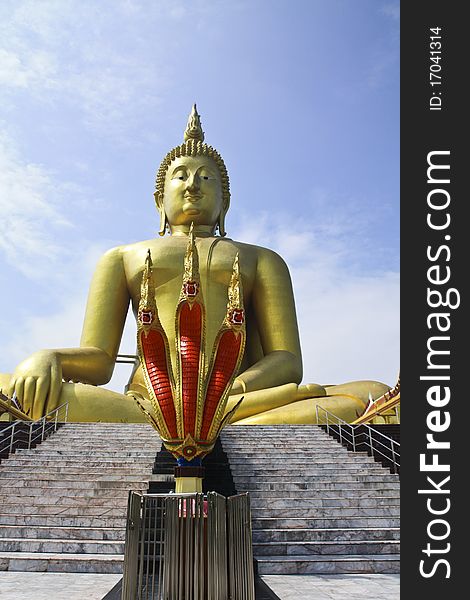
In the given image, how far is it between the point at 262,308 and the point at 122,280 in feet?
10.6

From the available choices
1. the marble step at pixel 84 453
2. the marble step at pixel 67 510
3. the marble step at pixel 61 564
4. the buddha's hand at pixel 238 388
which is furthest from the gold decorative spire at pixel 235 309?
the buddha's hand at pixel 238 388

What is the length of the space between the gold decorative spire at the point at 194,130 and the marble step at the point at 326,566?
38.8ft

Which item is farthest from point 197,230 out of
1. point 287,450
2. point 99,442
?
point 287,450

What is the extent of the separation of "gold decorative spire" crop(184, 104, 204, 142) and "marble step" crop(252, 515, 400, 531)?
11.0 meters

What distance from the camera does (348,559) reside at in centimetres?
504

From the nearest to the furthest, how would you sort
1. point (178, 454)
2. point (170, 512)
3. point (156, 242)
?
point (170, 512), point (178, 454), point (156, 242)

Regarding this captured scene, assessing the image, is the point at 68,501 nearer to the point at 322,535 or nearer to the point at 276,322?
Answer: the point at 322,535

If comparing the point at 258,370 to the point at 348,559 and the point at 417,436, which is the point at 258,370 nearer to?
the point at 348,559

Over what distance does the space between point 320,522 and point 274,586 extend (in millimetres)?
1768

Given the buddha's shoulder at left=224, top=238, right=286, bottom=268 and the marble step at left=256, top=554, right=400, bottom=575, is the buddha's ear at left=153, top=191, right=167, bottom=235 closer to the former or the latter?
the buddha's shoulder at left=224, top=238, right=286, bottom=268

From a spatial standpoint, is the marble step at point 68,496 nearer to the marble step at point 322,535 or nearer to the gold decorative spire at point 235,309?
the marble step at point 322,535

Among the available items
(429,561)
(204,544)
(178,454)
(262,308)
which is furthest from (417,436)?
(262,308)

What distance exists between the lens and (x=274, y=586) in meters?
4.35

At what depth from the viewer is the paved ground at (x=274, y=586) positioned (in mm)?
3980
